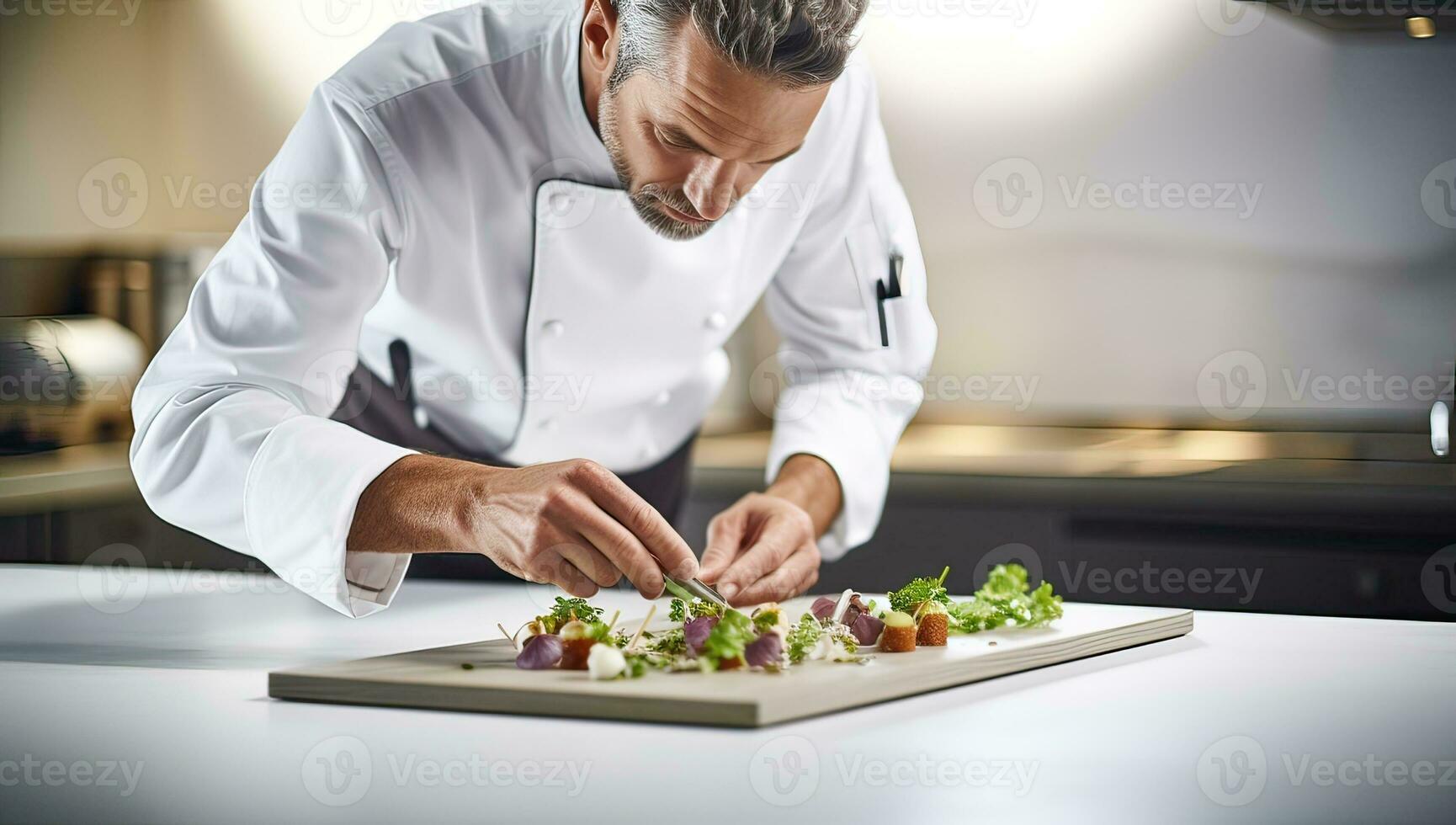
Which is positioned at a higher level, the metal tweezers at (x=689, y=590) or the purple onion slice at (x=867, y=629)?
the metal tweezers at (x=689, y=590)

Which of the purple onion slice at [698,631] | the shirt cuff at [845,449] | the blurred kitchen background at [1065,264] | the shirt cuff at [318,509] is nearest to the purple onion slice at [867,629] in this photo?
the purple onion slice at [698,631]

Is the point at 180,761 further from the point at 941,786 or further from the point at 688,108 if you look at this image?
the point at 688,108

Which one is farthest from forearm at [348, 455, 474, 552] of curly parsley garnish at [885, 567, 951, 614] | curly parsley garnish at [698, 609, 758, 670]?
curly parsley garnish at [885, 567, 951, 614]

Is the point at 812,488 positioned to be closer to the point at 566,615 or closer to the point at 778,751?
the point at 566,615

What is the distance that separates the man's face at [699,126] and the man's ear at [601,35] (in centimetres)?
3

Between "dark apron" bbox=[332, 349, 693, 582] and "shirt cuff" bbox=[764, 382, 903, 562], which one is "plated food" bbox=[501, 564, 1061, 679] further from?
"dark apron" bbox=[332, 349, 693, 582]

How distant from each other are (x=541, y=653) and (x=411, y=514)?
0.18 meters

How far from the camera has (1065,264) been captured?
102 inches

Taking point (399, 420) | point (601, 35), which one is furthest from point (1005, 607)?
point (399, 420)

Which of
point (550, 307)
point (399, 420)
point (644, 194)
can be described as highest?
point (644, 194)

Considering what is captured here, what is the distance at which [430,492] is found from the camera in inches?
36.8

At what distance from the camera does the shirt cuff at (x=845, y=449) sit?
4.62ft

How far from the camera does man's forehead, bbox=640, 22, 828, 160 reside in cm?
103

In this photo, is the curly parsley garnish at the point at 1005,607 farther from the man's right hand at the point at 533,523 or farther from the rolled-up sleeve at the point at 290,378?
the rolled-up sleeve at the point at 290,378
